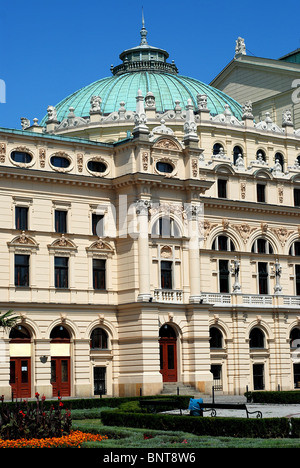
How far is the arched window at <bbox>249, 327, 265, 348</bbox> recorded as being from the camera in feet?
239

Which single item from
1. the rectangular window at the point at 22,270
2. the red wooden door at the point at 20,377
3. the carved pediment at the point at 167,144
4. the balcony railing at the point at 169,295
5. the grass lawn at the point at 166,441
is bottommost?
the grass lawn at the point at 166,441

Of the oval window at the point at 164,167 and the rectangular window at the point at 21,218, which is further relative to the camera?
the oval window at the point at 164,167

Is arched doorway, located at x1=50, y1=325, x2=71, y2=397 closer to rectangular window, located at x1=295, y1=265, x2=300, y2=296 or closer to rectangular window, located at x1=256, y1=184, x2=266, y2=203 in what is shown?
rectangular window, located at x1=256, y1=184, x2=266, y2=203

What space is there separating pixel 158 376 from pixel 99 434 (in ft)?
97.8

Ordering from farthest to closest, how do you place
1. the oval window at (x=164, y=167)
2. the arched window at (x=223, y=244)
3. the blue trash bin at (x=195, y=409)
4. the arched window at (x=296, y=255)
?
the arched window at (x=296, y=255), the arched window at (x=223, y=244), the oval window at (x=164, y=167), the blue trash bin at (x=195, y=409)

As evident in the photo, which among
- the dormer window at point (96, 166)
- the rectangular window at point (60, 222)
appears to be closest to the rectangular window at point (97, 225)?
the rectangular window at point (60, 222)

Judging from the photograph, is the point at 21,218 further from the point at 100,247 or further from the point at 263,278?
the point at 263,278

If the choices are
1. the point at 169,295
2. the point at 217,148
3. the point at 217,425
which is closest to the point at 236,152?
the point at 217,148

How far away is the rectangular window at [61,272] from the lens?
63.1 metres

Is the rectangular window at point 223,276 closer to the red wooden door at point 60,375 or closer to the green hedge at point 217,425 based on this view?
the red wooden door at point 60,375

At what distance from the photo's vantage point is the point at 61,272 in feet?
208

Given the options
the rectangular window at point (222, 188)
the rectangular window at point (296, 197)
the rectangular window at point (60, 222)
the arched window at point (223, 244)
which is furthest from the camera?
the rectangular window at point (296, 197)

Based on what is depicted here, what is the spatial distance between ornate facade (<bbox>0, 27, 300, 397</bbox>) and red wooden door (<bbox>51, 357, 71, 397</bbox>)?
0.27ft

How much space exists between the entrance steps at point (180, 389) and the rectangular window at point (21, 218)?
1565cm
